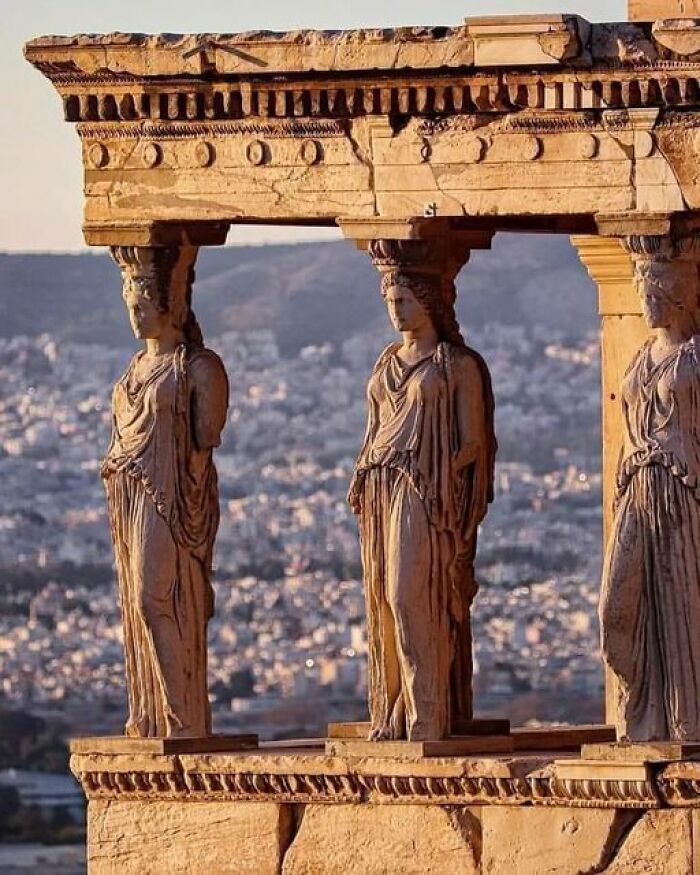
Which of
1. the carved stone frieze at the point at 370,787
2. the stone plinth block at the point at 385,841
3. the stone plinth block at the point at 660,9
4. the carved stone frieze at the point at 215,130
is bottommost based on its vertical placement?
the stone plinth block at the point at 385,841

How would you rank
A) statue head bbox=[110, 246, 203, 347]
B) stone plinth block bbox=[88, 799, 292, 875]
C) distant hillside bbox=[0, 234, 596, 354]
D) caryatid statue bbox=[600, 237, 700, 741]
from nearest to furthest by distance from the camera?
1. caryatid statue bbox=[600, 237, 700, 741]
2. statue head bbox=[110, 246, 203, 347]
3. stone plinth block bbox=[88, 799, 292, 875]
4. distant hillside bbox=[0, 234, 596, 354]

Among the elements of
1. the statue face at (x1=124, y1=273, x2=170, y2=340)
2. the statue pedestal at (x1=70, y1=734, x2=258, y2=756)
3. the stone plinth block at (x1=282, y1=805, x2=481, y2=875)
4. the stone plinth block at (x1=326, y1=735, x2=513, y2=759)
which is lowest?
the stone plinth block at (x1=282, y1=805, x2=481, y2=875)

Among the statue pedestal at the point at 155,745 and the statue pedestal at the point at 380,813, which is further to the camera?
the statue pedestal at the point at 155,745

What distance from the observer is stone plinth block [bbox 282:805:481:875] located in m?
38.2

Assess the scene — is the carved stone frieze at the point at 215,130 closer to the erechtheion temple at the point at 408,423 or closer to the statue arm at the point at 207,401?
the erechtheion temple at the point at 408,423

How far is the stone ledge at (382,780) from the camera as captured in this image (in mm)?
37562

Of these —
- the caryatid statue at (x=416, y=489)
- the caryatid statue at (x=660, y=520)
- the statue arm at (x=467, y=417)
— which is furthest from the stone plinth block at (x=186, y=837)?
the caryatid statue at (x=660, y=520)

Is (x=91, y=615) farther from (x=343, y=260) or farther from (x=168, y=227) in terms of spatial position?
(x=168, y=227)

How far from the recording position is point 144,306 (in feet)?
128

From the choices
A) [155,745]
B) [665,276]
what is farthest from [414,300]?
[155,745]

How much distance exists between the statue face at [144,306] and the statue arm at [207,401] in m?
0.27

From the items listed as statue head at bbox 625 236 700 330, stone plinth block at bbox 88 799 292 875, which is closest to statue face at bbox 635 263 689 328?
statue head at bbox 625 236 700 330

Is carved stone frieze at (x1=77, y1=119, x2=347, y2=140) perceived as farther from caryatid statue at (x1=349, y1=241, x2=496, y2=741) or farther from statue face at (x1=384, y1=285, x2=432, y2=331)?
statue face at (x1=384, y1=285, x2=432, y2=331)

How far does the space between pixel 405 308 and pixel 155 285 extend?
1468mm
